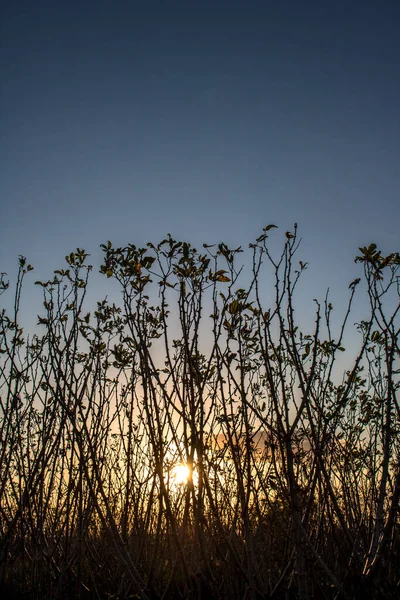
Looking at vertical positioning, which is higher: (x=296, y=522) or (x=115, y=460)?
(x=115, y=460)

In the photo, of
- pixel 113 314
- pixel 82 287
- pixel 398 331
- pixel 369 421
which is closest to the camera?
pixel 398 331

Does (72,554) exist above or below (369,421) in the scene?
below

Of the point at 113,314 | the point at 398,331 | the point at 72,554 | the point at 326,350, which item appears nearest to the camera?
the point at 398,331

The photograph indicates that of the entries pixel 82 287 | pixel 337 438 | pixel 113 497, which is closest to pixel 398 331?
pixel 337 438

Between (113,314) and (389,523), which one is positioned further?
(113,314)

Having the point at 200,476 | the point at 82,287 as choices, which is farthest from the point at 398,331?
the point at 82,287

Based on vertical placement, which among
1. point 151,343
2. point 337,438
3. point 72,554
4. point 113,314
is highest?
point 113,314

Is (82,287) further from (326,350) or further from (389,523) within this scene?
(389,523)

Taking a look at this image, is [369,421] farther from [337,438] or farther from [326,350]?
[326,350]

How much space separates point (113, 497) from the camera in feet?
14.7

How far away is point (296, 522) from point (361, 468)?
315 cm

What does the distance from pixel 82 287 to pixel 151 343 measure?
806mm

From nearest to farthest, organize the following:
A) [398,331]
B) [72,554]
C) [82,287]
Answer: [398,331] < [72,554] < [82,287]

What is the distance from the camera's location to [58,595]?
9.50ft
